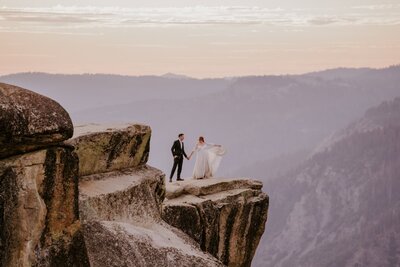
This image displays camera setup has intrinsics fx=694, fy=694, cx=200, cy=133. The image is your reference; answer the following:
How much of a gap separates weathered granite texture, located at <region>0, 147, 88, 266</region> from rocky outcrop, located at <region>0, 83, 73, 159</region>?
209 millimetres

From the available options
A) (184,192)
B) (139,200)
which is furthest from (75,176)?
(184,192)

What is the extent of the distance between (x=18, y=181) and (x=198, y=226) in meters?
14.3

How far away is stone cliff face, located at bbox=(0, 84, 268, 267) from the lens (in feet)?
44.9

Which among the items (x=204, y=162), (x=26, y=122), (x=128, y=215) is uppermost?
(x=26, y=122)

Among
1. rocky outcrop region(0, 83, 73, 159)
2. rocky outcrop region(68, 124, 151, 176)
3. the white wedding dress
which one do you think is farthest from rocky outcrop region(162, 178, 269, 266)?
rocky outcrop region(0, 83, 73, 159)

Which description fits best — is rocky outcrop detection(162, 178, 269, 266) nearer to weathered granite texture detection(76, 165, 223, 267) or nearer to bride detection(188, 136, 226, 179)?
bride detection(188, 136, 226, 179)

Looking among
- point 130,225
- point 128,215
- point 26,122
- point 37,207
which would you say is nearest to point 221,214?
point 128,215

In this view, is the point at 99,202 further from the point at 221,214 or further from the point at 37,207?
the point at 221,214

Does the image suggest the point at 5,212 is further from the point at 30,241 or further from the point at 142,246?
the point at 142,246

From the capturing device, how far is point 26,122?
45.1 ft

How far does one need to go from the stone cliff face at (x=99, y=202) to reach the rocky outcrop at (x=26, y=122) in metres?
0.02

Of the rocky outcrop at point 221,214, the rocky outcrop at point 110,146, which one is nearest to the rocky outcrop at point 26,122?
the rocky outcrop at point 110,146

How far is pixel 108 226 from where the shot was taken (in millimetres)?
18266

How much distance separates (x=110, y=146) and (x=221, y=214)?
25.9ft
